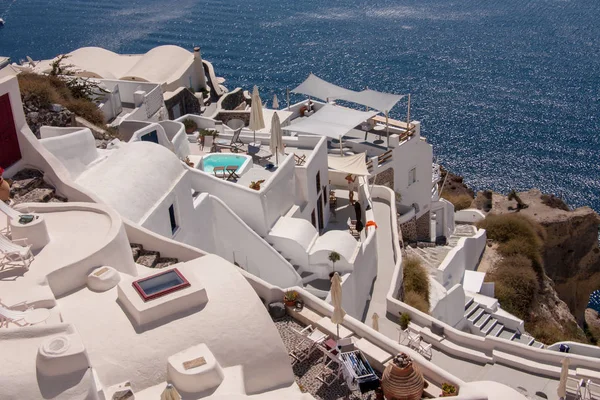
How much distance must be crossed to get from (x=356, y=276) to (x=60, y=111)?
1495cm

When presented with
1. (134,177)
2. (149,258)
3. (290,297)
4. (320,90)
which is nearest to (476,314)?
(320,90)

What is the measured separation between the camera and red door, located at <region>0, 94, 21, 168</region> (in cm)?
2439

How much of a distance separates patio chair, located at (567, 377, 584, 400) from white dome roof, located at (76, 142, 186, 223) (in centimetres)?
1569

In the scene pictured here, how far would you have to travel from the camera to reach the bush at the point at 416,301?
3441 cm

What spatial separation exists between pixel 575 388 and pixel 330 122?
2225 centimetres

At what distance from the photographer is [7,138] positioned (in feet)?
81.3

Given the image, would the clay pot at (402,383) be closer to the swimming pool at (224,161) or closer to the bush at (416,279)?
the bush at (416,279)

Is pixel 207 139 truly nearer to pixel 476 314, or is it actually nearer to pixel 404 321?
pixel 404 321

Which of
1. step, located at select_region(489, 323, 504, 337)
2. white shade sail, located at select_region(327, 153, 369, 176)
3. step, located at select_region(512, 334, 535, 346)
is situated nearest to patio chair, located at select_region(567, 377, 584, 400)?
step, located at select_region(512, 334, 535, 346)

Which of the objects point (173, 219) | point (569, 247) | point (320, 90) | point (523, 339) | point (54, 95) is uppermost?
point (54, 95)

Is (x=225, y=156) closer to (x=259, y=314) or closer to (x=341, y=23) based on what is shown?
(x=259, y=314)

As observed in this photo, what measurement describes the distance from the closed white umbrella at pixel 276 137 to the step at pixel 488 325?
13456 millimetres

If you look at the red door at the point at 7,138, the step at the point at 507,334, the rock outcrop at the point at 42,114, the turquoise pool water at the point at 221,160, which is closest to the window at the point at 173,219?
the red door at the point at 7,138

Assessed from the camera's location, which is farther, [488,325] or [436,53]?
[436,53]
